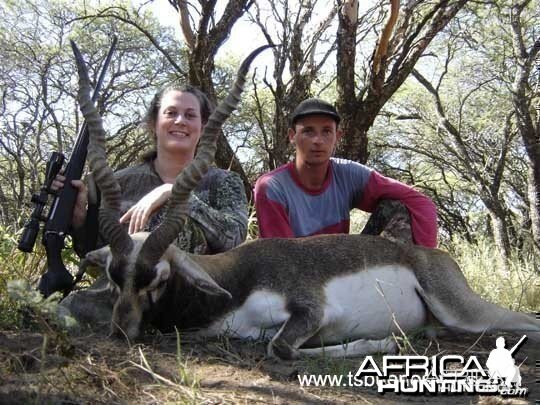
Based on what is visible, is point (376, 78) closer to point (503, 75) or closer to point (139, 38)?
point (503, 75)

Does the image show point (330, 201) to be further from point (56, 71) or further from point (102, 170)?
point (56, 71)

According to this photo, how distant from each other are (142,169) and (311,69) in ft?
16.8

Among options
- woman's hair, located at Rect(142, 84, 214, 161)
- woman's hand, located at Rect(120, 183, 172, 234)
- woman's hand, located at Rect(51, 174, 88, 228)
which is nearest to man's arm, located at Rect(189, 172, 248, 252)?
woman's hand, located at Rect(120, 183, 172, 234)

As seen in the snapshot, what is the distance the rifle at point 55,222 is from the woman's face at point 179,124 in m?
0.67

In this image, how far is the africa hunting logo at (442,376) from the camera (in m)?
3.06

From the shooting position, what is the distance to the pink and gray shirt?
5.18 meters

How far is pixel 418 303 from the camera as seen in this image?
4332 mm

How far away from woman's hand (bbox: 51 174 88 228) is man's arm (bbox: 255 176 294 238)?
1393 millimetres

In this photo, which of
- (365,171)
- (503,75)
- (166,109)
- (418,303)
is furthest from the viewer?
(503,75)

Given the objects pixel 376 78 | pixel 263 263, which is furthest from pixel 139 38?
pixel 263 263

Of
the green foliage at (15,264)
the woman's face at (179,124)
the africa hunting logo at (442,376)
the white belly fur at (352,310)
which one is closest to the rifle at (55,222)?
the green foliage at (15,264)

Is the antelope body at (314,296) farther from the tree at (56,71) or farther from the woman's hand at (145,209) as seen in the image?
the tree at (56,71)

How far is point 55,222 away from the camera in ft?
14.7

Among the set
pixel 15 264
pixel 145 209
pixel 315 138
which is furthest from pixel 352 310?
pixel 15 264
